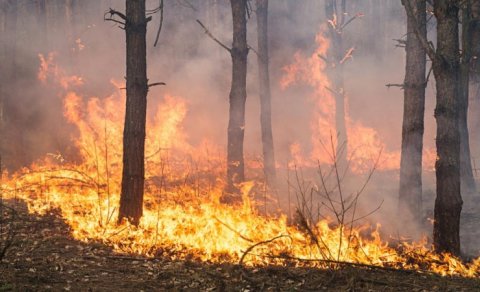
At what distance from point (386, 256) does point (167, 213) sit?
13.0 ft

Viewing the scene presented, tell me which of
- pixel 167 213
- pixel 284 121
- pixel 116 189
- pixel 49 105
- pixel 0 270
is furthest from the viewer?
pixel 284 121

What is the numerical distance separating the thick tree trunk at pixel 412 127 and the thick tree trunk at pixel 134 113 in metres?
5.03

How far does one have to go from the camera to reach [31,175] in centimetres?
1164

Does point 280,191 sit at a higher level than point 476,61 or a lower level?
lower

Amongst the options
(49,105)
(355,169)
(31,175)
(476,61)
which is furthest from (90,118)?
(476,61)

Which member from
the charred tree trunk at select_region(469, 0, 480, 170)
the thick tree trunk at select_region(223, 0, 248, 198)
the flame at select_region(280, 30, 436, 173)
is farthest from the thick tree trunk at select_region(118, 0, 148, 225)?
the flame at select_region(280, 30, 436, 173)

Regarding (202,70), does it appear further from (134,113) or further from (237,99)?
(134,113)

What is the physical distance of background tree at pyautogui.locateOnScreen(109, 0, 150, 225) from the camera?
7391mm

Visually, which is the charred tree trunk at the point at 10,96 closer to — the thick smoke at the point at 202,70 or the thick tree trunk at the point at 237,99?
the thick smoke at the point at 202,70

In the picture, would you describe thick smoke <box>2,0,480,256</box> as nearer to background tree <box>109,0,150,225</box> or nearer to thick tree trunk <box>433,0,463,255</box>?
thick tree trunk <box>433,0,463,255</box>

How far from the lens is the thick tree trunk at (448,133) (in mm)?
5859

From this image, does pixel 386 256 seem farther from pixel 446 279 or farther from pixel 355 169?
pixel 355 169

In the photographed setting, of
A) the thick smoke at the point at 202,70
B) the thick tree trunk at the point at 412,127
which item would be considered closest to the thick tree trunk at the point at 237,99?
the thick tree trunk at the point at 412,127

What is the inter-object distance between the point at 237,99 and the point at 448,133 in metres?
5.71
